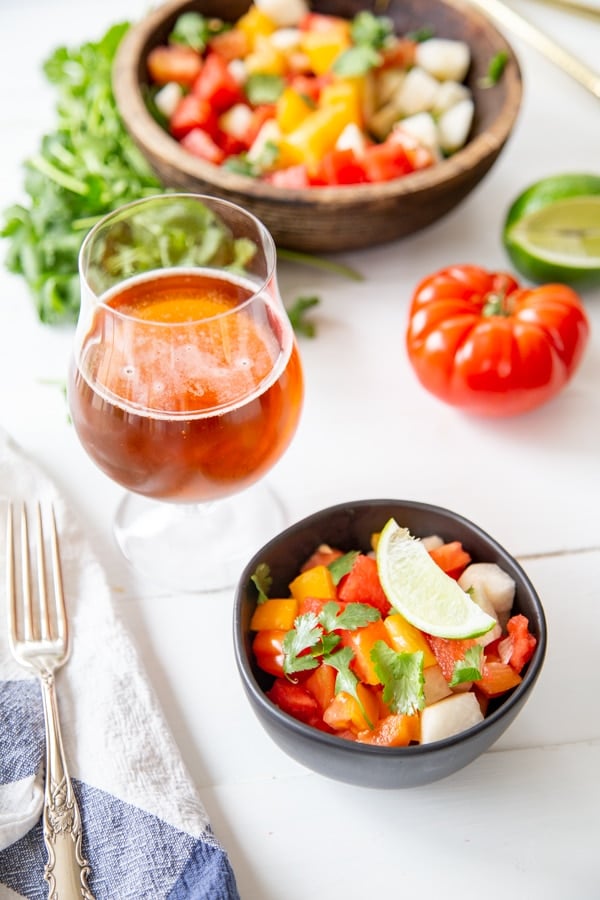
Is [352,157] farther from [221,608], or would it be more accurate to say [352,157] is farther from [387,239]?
[221,608]

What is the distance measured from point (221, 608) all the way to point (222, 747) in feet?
0.69

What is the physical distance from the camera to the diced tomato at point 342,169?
184 cm

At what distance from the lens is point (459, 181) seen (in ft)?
5.93

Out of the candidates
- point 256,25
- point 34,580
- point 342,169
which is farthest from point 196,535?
point 256,25

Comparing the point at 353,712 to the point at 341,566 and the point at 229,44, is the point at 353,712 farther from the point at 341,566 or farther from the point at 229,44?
the point at 229,44

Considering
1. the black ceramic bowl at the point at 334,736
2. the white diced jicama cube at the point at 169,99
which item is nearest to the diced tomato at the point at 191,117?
the white diced jicama cube at the point at 169,99

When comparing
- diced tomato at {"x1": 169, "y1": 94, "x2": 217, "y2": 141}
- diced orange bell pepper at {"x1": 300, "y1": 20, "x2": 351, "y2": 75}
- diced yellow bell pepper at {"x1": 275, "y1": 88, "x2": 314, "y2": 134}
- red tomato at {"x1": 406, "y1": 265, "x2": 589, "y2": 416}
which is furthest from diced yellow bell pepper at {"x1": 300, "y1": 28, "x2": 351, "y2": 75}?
red tomato at {"x1": 406, "y1": 265, "x2": 589, "y2": 416}

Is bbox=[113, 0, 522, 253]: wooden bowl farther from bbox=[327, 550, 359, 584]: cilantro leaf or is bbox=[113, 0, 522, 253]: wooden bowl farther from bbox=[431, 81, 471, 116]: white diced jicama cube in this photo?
bbox=[327, 550, 359, 584]: cilantro leaf

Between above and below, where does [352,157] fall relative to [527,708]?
above

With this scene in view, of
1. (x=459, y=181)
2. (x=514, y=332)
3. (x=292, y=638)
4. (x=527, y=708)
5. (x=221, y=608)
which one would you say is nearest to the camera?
(x=292, y=638)

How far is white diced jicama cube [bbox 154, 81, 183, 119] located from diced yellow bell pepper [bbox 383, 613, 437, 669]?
1.22 metres

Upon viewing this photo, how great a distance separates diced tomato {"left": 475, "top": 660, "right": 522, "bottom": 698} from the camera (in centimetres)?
118

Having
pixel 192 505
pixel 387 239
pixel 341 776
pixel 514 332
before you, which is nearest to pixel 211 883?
pixel 341 776

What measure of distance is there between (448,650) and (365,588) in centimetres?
13
